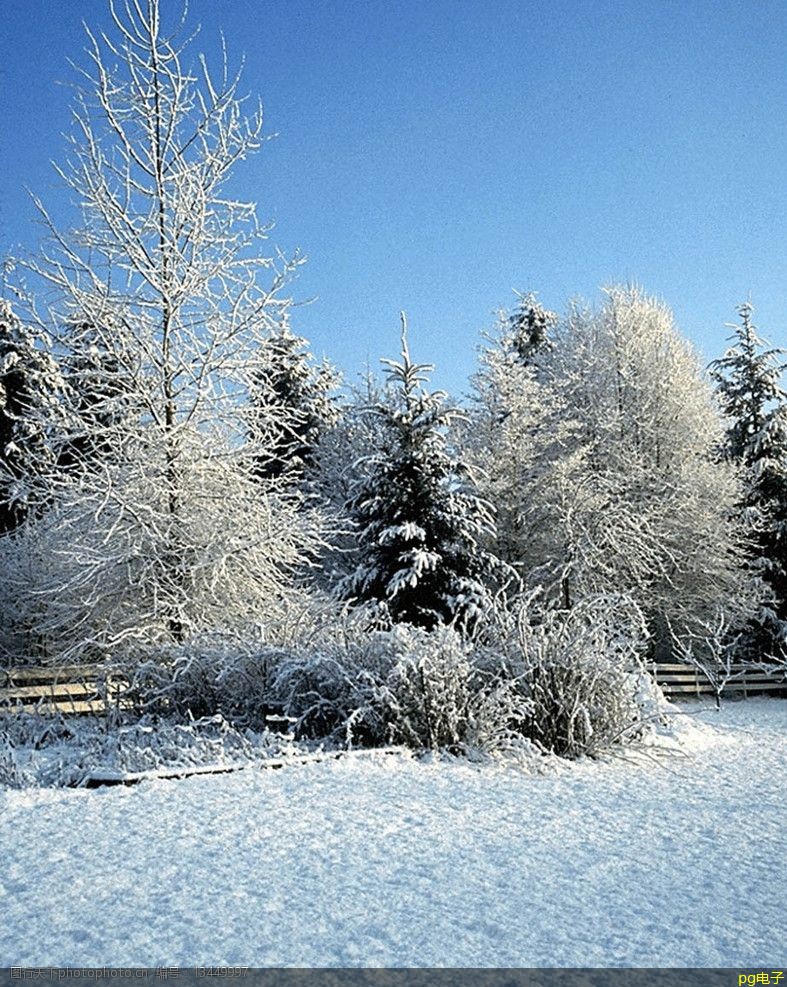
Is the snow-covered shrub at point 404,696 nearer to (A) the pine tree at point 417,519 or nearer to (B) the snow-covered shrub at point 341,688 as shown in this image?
(B) the snow-covered shrub at point 341,688

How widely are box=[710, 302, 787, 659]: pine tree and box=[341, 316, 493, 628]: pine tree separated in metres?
8.21

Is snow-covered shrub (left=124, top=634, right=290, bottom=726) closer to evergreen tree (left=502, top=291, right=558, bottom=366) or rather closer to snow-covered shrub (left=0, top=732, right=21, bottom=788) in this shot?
snow-covered shrub (left=0, top=732, right=21, bottom=788)

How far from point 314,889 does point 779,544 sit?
765 inches

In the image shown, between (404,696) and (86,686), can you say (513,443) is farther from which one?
(404,696)

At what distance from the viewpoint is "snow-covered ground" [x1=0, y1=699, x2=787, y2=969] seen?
128 inches

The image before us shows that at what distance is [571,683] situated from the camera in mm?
7801

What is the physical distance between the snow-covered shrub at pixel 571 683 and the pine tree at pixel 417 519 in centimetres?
685

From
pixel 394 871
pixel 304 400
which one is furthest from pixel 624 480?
pixel 394 871

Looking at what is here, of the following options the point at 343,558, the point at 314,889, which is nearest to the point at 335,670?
the point at 314,889

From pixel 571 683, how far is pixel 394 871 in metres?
4.02

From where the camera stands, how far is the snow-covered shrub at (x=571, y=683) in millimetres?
7645

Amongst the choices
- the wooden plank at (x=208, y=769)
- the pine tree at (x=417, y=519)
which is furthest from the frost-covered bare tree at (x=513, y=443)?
the wooden plank at (x=208, y=769)

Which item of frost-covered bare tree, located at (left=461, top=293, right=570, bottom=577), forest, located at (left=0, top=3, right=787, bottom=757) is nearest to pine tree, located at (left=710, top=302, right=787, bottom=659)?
forest, located at (left=0, top=3, right=787, bottom=757)

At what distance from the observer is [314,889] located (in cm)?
385
